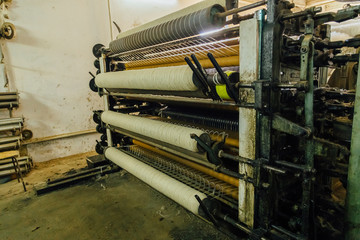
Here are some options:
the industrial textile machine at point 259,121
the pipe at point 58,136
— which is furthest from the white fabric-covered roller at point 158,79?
the pipe at point 58,136

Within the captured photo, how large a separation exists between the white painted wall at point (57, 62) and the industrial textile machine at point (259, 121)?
2.25 m

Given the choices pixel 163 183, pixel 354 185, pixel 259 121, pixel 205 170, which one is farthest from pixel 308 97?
pixel 163 183

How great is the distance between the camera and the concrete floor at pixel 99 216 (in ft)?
6.26

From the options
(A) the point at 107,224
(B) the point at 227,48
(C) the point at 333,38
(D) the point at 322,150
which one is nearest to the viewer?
(D) the point at 322,150

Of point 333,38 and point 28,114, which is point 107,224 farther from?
point 333,38

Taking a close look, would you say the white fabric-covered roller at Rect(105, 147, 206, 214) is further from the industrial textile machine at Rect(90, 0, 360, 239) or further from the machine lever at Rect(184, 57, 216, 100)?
the machine lever at Rect(184, 57, 216, 100)

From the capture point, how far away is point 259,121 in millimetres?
1463

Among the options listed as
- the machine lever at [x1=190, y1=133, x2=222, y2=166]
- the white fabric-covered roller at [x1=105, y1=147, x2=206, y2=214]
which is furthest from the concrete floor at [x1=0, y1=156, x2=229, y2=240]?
the machine lever at [x1=190, y1=133, x2=222, y2=166]

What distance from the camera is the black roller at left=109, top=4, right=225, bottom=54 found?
1.56 meters

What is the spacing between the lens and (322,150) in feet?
4.31

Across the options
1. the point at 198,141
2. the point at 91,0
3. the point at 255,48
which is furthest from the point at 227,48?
the point at 91,0

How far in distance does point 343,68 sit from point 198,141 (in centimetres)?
301

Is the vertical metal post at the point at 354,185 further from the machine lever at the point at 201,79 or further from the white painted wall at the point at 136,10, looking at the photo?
the white painted wall at the point at 136,10

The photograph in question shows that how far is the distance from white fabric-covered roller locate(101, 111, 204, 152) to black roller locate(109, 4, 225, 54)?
28.2 inches
